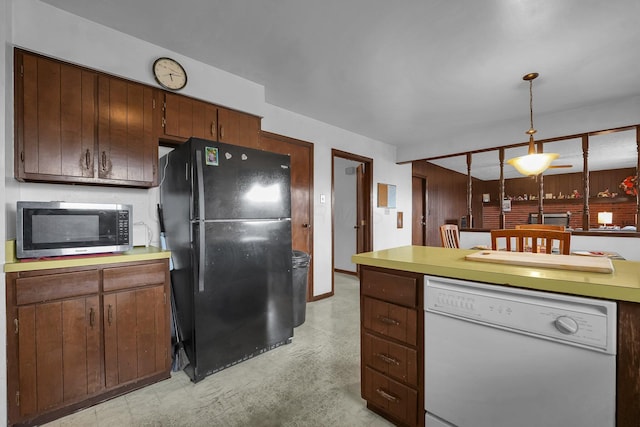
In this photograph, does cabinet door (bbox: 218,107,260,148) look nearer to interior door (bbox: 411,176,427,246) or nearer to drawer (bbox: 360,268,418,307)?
drawer (bbox: 360,268,418,307)

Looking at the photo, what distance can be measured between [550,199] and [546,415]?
9005 millimetres

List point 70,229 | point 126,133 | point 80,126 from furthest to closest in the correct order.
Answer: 1. point 126,133
2. point 80,126
3. point 70,229

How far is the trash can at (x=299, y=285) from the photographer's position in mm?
2895

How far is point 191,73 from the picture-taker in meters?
2.41

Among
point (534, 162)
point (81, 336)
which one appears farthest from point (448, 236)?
point (81, 336)

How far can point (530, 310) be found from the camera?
1033 millimetres

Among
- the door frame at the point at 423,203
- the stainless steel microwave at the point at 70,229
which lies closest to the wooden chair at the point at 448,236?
the door frame at the point at 423,203

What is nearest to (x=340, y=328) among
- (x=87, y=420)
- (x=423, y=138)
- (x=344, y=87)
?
(x=87, y=420)

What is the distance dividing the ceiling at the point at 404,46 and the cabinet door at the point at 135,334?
191 cm

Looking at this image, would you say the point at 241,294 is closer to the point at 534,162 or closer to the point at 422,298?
the point at 422,298

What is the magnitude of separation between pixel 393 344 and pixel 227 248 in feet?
4.32

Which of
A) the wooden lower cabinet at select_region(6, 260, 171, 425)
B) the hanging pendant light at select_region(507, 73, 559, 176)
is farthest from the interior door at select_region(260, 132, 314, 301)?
the hanging pendant light at select_region(507, 73, 559, 176)

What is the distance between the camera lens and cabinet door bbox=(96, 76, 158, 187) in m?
1.96

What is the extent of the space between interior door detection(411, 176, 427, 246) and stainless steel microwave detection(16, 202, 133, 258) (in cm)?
532
